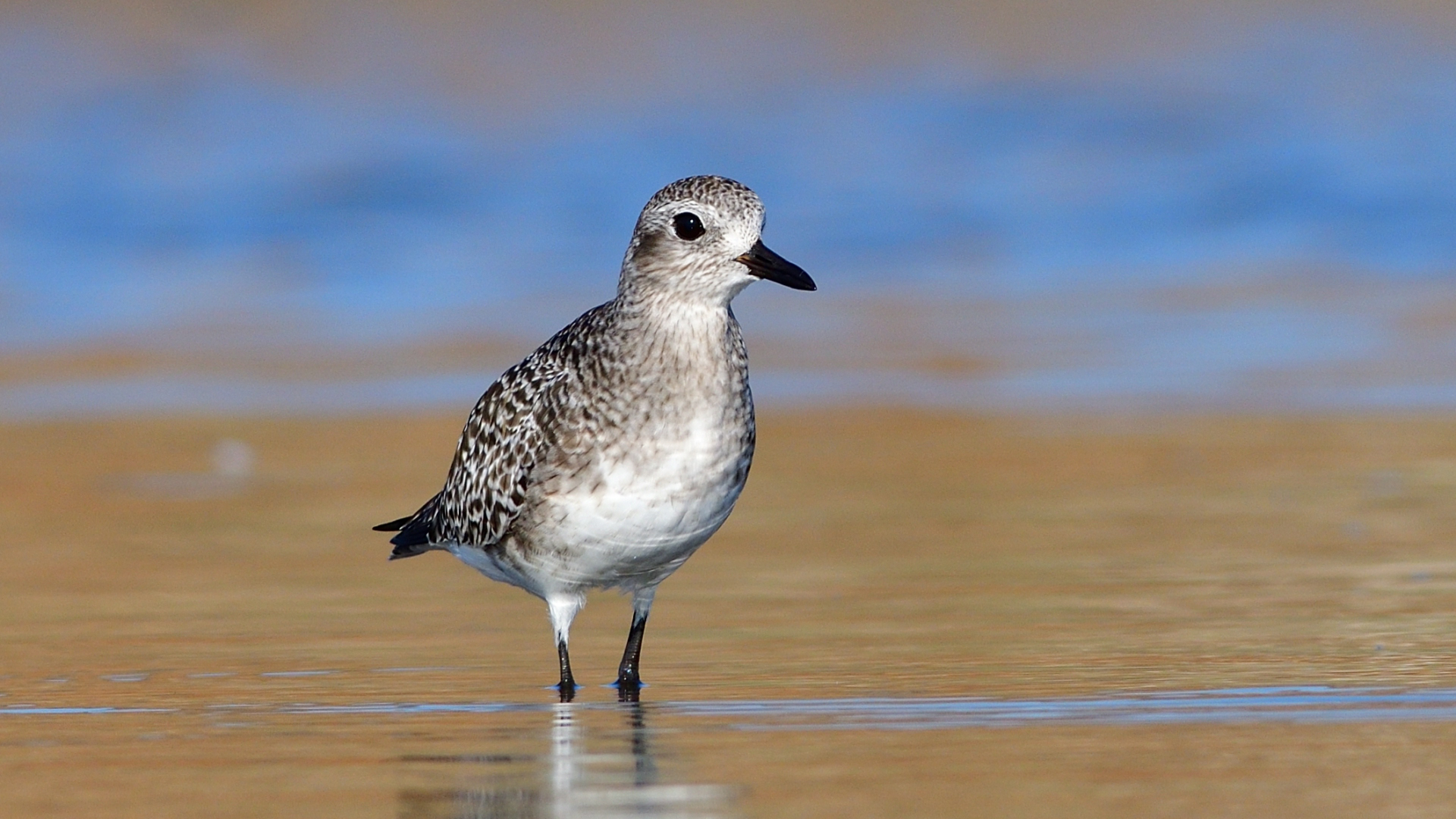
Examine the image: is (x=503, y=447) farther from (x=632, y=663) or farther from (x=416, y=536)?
(x=416, y=536)

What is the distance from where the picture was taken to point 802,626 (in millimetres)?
8789

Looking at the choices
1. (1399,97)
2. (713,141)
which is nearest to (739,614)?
(713,141)

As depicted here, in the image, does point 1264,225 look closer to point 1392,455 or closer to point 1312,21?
point 1312,21

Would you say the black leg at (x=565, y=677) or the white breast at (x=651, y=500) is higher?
the white breast at (x=651, y=500)

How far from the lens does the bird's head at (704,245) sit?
777 centimetres

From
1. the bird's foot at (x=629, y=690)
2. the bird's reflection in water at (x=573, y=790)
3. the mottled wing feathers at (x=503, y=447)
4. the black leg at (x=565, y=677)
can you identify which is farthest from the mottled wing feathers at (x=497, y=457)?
the bird's reflection in water at (x=573, y=790)

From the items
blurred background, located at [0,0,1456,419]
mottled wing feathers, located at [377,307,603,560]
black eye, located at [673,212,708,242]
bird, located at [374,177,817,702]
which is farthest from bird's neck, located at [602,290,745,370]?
blurred background, located at [0,0,1456,419]

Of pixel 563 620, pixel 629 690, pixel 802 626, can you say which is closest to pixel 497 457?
pixel 563 620

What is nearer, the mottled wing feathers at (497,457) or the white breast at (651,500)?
the white breast at (651,500)

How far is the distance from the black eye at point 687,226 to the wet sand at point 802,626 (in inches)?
56.5

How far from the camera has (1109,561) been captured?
10.0m

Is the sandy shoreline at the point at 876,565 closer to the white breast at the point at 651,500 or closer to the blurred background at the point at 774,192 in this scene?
the white breast at the point at 651,500

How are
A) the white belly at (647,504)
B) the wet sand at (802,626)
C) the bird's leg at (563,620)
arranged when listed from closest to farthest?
the wet sand at (802,626) → the white belly at (647,504) → the bird's leg at (563,620)

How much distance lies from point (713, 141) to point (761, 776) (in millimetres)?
23337
